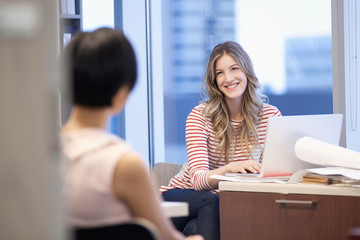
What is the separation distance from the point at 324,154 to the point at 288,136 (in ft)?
0.53

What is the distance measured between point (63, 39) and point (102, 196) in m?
2.83

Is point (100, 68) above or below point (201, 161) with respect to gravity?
above

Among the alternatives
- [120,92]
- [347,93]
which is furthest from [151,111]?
[120,92]

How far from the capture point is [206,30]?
4484 mm

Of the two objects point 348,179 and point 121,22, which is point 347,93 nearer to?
point 348,179

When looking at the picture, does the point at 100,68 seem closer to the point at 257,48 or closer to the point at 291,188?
the point at 291,188

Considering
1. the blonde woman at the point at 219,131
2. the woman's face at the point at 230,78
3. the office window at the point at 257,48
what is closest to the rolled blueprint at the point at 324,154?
the blonde woman at the point at 219,131

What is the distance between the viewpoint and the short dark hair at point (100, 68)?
117 centimetres

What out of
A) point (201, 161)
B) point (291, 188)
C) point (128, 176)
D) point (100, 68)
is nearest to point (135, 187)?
point (128, 176)

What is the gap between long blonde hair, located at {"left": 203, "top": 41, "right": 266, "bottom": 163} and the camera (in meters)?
2.71

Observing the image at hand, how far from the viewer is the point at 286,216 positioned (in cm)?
211

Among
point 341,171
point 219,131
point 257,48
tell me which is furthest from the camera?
point 257,48

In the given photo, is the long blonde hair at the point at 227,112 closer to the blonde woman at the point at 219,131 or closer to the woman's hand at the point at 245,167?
the blonde woman at the point at 219,131

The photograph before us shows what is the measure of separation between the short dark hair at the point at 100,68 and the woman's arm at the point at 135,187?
169mm
